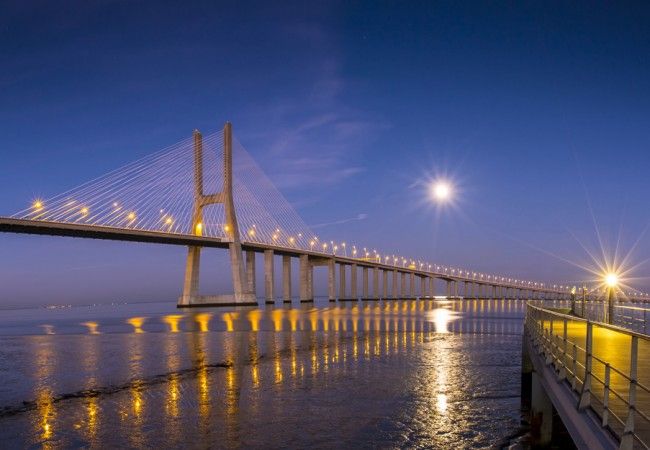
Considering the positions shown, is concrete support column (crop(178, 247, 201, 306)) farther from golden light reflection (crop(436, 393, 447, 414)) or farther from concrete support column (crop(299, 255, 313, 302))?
golden light reflection (crop(436, 393, 447, 414))

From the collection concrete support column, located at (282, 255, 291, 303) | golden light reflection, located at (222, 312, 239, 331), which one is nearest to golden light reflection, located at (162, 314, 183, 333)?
Answer: golden light reflection, located at (222, 312, 239, 331)

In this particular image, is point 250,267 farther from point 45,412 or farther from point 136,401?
point 45,412

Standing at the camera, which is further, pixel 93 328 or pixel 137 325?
pixel 137 325

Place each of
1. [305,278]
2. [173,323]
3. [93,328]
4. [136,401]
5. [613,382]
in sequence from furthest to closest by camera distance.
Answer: [305,278]
[173,323]
[93,328]
[136,401]
[613,382]

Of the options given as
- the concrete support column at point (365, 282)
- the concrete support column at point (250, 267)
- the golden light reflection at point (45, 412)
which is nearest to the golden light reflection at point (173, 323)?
the golden light reflection at point (45, 412)

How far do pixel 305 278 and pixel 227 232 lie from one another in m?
34.6

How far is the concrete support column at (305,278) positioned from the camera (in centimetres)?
10403

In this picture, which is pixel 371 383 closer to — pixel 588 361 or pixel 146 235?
pixel 588 361

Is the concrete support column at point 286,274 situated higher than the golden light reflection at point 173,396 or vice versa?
the golden light reflection at point 173,396

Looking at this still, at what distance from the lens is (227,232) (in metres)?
75.5

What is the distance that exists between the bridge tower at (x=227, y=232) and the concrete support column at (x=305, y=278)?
20.3 metres

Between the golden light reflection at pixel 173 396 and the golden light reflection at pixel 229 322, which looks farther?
the golden light reflection at pixel 229 322

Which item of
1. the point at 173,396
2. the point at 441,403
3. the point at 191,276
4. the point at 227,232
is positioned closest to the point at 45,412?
the point at 173,396

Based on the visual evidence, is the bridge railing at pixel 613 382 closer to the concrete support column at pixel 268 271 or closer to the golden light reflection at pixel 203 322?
the golden light reflection at pixel 203 322
